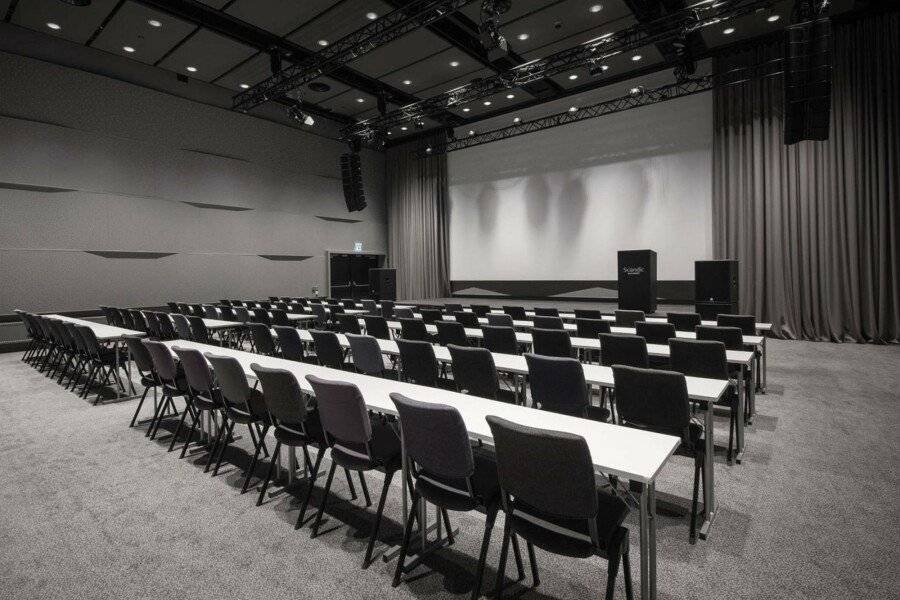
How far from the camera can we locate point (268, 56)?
930 centimetres

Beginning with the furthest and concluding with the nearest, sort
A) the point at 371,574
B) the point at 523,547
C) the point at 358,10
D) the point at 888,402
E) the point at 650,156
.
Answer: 1. the point at 650,156
2. the point at 358,10
3. the point at 888,402
4. the point at 523,547
5. the point at 371,574

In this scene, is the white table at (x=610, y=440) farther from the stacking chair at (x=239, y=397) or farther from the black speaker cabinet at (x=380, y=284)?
the black speaker cabinet at (x=380, y=284)

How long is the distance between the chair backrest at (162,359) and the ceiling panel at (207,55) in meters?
7.07

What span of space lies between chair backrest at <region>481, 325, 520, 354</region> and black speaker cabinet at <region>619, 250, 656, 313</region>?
16.0 ft

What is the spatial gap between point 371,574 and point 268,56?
10039 millimetres

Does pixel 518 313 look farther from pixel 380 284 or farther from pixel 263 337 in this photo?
pixel 380 284

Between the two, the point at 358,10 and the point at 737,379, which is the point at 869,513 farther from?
→ the point at 358,10

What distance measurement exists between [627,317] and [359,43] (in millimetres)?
6161

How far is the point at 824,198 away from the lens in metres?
8.39

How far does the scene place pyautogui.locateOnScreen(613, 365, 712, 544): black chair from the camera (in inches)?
94.0

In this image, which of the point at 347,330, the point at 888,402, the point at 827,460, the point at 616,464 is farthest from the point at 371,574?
the point at 888,402

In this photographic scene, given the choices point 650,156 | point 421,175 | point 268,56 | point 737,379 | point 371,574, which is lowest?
point 371,574

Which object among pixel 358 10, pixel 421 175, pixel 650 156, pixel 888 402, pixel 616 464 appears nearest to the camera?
pixel 616 464

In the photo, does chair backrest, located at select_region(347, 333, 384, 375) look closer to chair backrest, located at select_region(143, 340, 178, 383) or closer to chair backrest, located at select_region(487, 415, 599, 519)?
chair backrest, located at select_region(143, 340, 178, 383)
